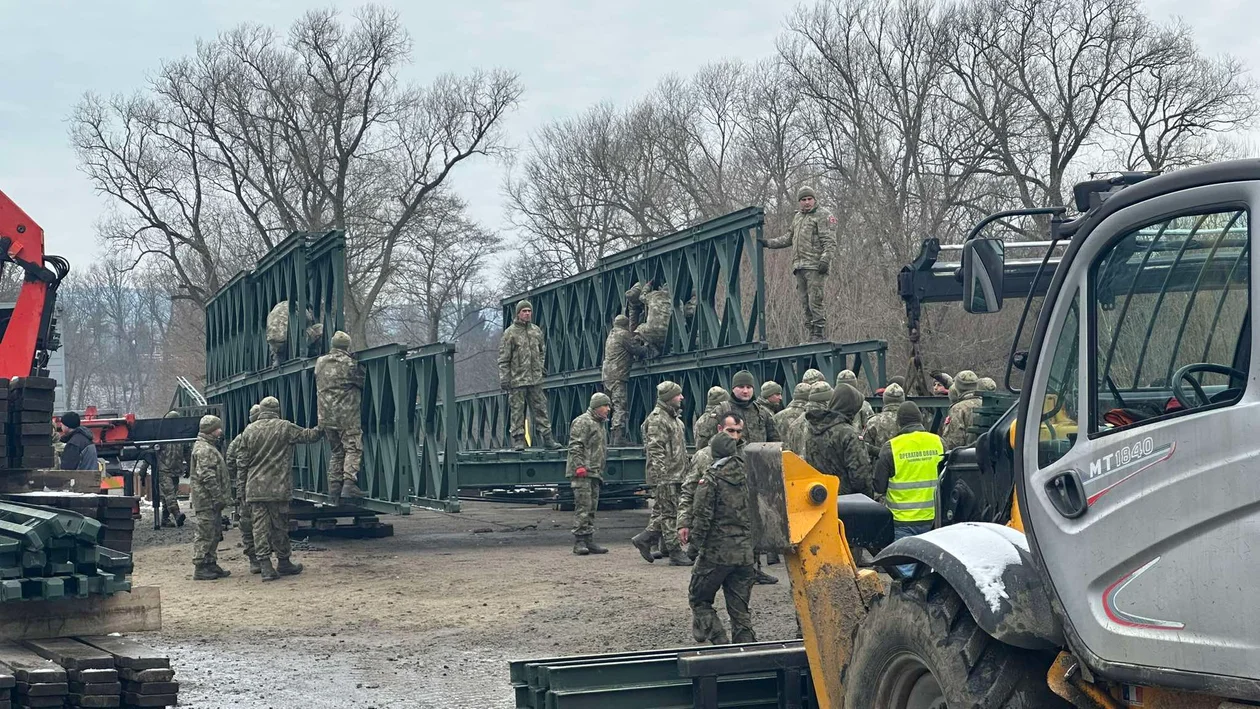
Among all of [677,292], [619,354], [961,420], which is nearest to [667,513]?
[961,420]

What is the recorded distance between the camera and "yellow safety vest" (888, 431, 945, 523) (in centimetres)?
894

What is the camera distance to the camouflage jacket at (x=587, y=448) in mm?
15242

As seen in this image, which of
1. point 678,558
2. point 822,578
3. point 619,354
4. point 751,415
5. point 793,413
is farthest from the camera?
point 619,354

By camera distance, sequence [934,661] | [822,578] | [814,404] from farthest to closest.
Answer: [814,404]
[822,578]
[934,661]

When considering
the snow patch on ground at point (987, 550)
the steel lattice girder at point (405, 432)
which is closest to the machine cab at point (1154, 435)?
the snow patch on ground at point (987, 550)

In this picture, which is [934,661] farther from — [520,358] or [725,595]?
[520,358]

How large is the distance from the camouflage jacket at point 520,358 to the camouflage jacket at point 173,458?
6202mm

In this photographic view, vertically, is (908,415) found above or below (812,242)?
below

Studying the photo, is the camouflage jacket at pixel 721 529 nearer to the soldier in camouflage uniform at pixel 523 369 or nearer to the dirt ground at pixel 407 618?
the dirt ground at pixel 407 618

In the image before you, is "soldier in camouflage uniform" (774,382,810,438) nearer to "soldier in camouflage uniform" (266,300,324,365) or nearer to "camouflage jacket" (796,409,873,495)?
"camouflage jacket" (796,409,873,495)

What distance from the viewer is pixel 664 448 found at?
46.5ft

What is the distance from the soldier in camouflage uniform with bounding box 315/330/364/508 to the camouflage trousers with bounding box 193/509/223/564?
1.57 meters

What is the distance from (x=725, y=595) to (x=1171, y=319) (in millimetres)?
5928

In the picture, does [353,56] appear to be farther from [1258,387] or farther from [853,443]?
[1258,387]
